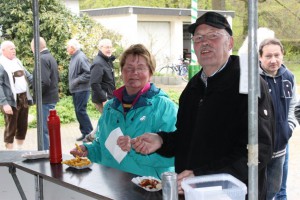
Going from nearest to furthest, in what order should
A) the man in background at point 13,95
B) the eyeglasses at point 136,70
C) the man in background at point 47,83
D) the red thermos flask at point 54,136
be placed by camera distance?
the red thermos flask at point 54,136 < the eyeglasses at point 136,70 < the man in background at point 13,95 < the man in background at point 47,83

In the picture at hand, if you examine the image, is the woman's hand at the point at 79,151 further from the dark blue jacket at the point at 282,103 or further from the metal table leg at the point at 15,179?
the dark blue jacket at the point at 282,103

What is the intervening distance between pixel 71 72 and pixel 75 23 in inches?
206

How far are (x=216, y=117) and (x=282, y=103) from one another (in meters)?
1.54

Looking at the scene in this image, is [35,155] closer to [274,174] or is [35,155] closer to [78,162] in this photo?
[78,162]

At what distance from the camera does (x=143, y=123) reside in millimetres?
2689

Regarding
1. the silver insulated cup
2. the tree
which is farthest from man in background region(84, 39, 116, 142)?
the silver insulated cup

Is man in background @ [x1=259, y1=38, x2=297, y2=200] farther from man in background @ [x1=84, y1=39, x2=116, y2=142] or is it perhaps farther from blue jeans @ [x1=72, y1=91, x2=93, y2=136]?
blue jeans @ [x1=72, y1=91, x2=93, y2=136]

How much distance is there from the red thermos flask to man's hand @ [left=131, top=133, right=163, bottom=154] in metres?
0.44

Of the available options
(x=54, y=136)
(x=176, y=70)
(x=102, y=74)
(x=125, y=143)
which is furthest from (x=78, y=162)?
(x=176, y=70)

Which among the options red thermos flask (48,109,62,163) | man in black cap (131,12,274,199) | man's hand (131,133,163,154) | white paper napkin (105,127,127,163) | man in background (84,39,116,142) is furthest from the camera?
man in background (84,39,116,142)

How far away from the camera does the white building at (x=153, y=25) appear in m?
17.3

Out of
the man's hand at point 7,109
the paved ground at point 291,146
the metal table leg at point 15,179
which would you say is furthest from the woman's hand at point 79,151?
the man's hand at point 7,109

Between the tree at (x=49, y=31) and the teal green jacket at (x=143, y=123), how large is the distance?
900 cm

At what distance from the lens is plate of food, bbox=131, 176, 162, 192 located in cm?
210
